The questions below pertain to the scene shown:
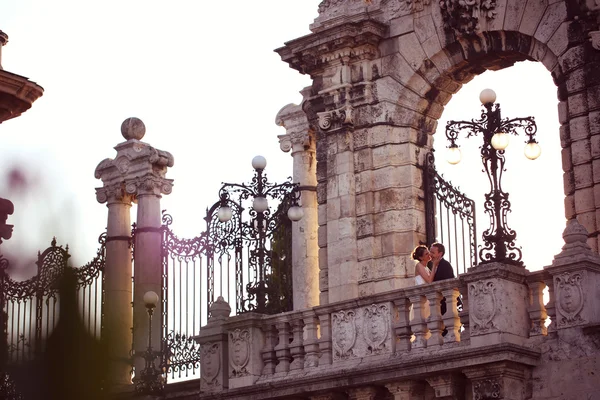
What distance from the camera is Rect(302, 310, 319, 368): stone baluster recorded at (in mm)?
18547

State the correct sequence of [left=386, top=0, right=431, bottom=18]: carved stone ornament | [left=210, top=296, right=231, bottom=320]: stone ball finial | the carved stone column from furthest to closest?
[left=386, top=0, right=431, bottom=18]: carved stone ornament, [left=210, top=296, right=231, bottom=320]: stone ball finial, the carved stone column

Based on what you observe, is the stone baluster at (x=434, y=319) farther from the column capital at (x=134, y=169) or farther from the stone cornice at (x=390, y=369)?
the column capital at (x=134, y=169)

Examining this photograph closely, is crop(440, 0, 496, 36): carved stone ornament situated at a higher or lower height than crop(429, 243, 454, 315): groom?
higher

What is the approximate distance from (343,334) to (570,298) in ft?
10.9

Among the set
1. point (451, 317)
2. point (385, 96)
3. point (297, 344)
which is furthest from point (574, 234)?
point (385, 96)

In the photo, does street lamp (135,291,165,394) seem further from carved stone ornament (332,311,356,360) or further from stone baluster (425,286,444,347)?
stone baluster (425,286,444,347)

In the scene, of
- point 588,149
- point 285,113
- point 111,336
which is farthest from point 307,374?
point 111,336

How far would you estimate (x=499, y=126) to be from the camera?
1662 cm

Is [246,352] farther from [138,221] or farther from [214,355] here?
[138,221]

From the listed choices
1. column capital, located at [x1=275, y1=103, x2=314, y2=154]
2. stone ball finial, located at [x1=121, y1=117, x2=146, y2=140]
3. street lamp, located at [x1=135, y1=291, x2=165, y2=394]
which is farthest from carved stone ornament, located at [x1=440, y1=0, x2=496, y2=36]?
stone ball finial, located at [x1=121, y1=117, x2=146, y2=140]

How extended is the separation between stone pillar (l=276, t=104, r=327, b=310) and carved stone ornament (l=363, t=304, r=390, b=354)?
5918mm

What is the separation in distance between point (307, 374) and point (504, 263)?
3.31m

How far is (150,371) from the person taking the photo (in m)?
22.7

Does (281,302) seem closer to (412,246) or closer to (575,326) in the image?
(412,246)
